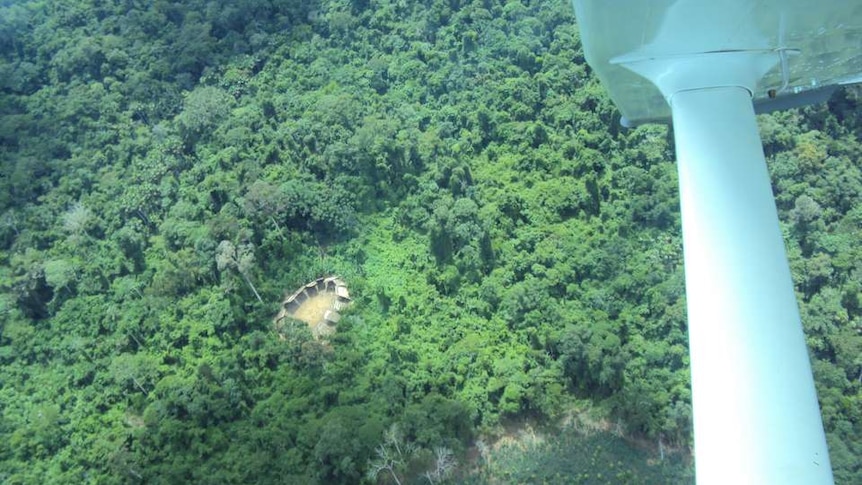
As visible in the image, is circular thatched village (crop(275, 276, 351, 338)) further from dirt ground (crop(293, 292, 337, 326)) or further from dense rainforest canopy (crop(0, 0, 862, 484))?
dense rainforest canopy (crop(0, 0, 862, 484))

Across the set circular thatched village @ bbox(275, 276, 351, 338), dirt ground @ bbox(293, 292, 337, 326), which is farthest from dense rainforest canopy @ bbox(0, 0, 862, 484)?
dirt ground @ bbox(293, 292, 337, 326)

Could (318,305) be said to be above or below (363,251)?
below

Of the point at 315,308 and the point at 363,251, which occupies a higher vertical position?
the point at 363,251

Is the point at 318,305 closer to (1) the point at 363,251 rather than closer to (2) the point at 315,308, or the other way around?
(2) the point at 315,308

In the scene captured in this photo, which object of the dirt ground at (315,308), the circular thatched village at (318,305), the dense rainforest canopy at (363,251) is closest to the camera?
the dense rainforest canopy at (363,251)

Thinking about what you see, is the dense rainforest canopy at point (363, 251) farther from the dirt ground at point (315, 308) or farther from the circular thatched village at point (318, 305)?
the dirt ground at point (315, 308)

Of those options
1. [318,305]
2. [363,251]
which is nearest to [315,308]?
[318,305]

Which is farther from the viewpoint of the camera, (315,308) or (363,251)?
(363,251)

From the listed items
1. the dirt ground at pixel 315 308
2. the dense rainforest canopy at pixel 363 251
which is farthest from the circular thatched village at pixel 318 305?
the dense rainforest canopy at pixel 363 251
